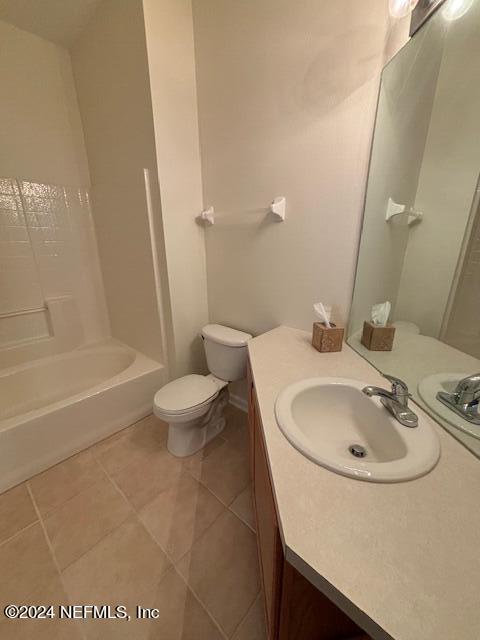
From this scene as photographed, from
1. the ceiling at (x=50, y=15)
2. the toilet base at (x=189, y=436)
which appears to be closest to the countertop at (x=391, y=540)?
the toilet base at (x=189, y=436)

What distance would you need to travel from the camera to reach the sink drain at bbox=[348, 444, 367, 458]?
76 centimetres

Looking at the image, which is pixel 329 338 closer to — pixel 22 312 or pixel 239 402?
pixel 239 402

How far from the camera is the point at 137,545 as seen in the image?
1.07m

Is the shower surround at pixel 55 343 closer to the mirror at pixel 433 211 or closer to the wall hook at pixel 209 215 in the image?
the wall hook at pixel 209 215

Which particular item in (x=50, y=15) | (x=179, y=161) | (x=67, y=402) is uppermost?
(x=50, y=15)

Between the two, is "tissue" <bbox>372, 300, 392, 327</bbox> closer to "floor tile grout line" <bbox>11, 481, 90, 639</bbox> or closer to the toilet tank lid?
the toilet tank lid

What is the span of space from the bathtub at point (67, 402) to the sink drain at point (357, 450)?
1.40 m

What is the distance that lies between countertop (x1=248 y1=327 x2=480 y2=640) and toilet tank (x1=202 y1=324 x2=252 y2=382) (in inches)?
34.6

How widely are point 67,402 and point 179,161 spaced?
5.22 feet

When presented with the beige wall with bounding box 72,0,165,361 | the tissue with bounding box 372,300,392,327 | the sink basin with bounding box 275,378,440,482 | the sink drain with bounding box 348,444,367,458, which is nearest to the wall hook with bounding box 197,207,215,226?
the beige wall with bounding box 72,0,165,361

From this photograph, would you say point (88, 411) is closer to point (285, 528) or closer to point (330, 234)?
point (285, 528)

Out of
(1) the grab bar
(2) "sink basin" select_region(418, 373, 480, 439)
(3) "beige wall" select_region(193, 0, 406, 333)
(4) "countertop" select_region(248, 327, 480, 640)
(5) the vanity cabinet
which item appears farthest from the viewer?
(1) the grab bar

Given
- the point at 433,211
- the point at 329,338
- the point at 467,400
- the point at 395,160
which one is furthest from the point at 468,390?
the point at 395,160

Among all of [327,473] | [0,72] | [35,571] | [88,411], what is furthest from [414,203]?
[0,72]
